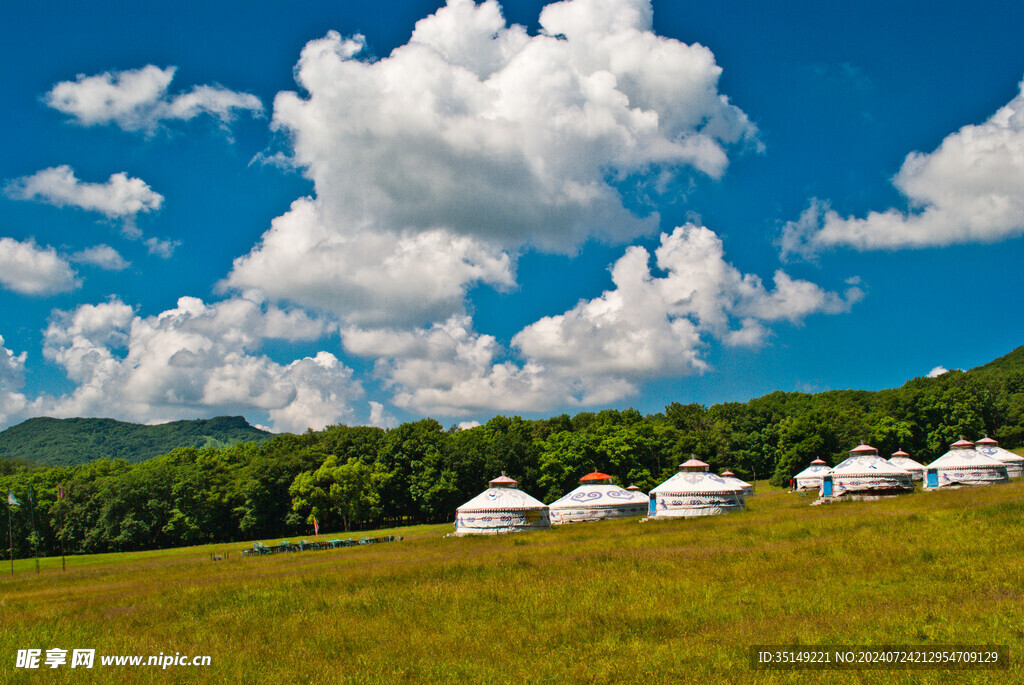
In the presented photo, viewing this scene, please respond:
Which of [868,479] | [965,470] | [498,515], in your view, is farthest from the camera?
[965,470]

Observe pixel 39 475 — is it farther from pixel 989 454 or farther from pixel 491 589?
pixel 989 454

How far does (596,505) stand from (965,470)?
32.5 metres

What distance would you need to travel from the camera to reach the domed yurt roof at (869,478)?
4916 cm

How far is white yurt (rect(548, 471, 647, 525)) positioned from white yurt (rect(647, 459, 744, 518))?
15.8 ft

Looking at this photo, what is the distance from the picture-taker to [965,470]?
174ft

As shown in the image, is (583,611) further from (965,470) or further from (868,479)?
(965,470)

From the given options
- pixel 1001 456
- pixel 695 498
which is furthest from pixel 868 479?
pixel 1001 456

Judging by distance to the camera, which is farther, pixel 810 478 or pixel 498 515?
pixel 810 478

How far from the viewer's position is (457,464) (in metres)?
76.8

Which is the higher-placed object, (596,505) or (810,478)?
(810,478)

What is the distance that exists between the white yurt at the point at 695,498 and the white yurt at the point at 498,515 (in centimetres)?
918

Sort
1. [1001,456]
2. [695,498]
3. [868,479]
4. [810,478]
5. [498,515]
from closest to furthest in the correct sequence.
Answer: [498,515], [695,498], [868,479], [1001,456], [810,478]

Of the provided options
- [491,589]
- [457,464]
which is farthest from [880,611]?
[457,464]

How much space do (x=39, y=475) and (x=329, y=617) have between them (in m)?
92.4
